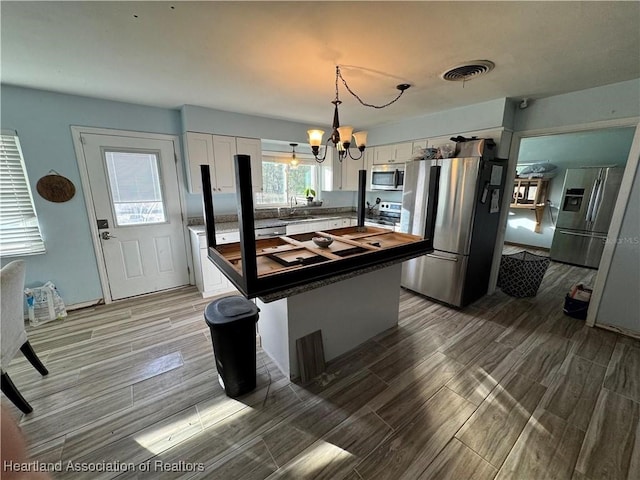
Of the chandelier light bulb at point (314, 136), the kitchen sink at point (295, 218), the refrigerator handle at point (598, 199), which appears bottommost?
the kitchen sink at point (295, 218)

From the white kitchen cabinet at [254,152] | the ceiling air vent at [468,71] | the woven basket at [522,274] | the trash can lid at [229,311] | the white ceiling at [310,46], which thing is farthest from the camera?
the white kitchen cabinet at [254,152]

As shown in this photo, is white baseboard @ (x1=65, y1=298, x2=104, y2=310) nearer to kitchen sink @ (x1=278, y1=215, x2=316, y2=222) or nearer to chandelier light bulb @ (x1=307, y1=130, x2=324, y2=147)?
kitchen sink @ (x1=278, y1=215, x2=316, y2=222)

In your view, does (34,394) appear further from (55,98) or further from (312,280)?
(55,98)

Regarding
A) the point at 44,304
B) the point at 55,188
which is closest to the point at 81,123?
the point at 55,188

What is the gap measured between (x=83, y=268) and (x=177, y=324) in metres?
1.44

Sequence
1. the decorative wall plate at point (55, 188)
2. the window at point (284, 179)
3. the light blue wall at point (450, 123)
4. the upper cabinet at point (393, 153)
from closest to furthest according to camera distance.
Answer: the decorative wall plate at point (55, 188) < the light blue wall at point (450, 123) < the upper cabinet at point (393, 153) < the window at point (284, 179)

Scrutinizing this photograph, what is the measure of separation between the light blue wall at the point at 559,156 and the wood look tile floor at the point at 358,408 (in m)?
3.54

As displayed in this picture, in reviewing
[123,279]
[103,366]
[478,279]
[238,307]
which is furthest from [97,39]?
[478,279]

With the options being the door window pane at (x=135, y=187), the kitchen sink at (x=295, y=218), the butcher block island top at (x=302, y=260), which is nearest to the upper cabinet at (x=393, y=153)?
the kitchen sink at (x=295, y=218)

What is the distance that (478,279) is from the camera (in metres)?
3.24

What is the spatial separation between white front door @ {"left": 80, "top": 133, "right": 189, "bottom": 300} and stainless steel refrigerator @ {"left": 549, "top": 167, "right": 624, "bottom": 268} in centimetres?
661

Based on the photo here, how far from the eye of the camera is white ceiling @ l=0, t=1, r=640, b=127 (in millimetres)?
1396

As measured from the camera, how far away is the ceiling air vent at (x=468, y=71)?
2.00m

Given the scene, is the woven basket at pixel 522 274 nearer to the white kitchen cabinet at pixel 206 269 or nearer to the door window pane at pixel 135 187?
the white kitchen cabinet at pixel 206 269
